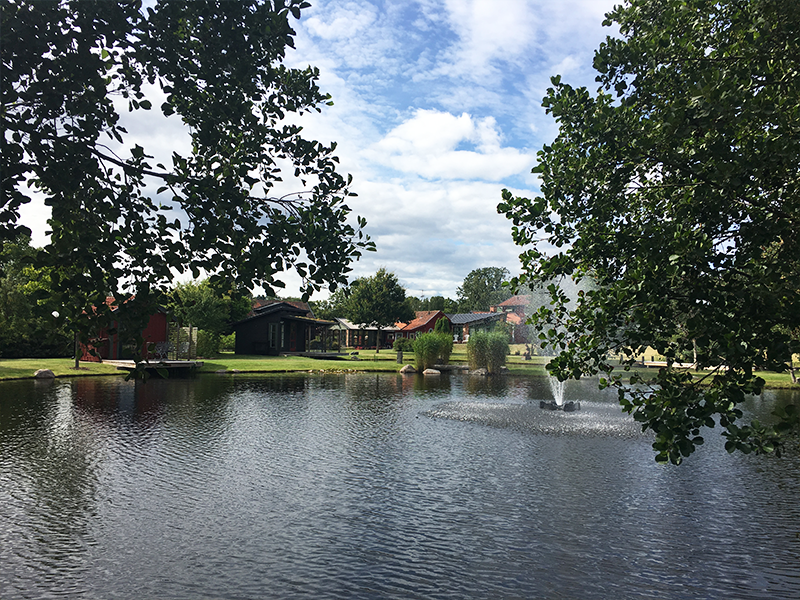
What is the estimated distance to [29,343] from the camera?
42438mm

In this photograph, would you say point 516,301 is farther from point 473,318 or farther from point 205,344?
point 205,344

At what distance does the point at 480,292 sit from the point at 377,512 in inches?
4788

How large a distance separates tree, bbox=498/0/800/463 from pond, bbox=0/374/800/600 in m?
4.02

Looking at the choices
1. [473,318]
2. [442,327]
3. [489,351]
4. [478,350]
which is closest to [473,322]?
[473,318]

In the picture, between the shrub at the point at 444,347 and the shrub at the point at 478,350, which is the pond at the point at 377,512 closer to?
the shrub at the point at 478,350

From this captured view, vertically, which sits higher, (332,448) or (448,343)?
(448,343)

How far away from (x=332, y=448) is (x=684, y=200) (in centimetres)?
1170

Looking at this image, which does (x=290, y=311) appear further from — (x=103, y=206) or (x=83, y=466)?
(x=103, y=206)

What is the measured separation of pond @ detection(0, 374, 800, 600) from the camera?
24.7 feet

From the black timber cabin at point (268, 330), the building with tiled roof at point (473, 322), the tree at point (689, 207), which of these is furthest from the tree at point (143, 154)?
the building with tiled roof at point (473, 322)

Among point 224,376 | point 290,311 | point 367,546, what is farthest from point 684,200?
point 290,311

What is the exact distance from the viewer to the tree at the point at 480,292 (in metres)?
128

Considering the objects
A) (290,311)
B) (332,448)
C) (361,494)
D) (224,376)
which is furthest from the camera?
(290,311)

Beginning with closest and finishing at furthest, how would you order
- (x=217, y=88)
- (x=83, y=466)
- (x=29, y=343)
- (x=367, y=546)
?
(x=217, y=88) → (x=367, y=546) → (x=83, y=466) → (x=29, y=343)
